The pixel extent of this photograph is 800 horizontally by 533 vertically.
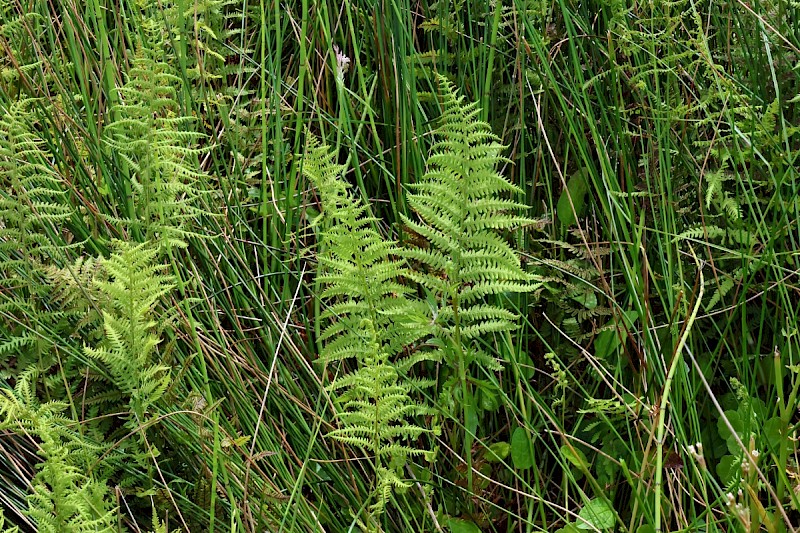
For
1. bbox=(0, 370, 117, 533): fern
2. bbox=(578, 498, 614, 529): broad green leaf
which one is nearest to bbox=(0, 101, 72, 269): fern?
bbox=(0, 370, 117, 533): fern

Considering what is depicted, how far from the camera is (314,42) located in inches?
87.7

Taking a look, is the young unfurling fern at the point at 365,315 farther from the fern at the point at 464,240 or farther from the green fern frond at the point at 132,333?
the green fern frond at the point at 132,333

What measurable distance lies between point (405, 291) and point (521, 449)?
0.35 m

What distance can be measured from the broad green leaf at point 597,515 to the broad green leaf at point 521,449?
0.12 metres

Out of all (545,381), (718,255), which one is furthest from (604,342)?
(718,255)

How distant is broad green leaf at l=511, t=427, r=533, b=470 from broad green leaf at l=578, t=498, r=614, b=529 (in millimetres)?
123

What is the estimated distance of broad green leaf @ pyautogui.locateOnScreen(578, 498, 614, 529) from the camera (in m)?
1.39

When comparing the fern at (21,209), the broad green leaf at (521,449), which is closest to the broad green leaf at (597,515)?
the broad green leaf at (521,449)

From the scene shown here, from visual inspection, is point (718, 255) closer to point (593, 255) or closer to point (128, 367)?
point (593, 255)

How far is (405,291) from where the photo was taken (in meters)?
1.53

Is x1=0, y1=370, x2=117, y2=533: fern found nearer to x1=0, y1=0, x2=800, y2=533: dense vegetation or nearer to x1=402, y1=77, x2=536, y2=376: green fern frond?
x1=0, y1=0, x2=800, y2=533: dense vegetation

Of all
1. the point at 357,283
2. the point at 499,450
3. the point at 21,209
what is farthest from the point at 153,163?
the point at 499,450

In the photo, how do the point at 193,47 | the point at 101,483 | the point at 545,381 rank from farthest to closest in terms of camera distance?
the point at 193,47
the point at 545,381
the point at 101,483

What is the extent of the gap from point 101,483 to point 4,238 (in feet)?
1.96
